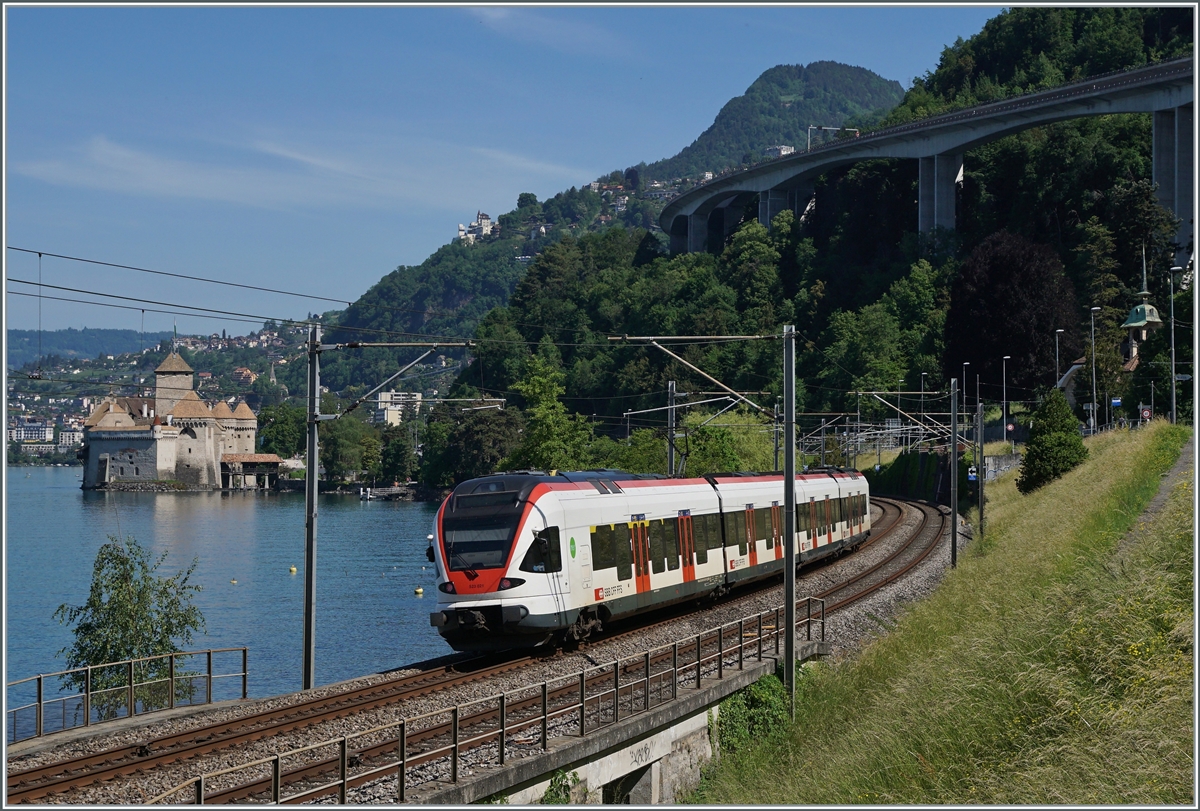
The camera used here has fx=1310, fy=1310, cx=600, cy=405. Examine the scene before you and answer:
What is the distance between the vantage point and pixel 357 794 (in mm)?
14594

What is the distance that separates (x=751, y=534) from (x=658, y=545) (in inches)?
268

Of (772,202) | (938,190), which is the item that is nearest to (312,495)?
(938,190)

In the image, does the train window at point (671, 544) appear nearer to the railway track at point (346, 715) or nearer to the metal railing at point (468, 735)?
the railway track at point (346, 715)

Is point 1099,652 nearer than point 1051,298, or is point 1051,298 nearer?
point 1099,652

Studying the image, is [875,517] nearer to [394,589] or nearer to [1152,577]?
[394,589]

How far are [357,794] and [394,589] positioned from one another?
56.9 metres

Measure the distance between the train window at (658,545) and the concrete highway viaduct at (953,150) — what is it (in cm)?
7081

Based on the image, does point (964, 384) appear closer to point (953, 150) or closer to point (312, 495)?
point (953, 150)

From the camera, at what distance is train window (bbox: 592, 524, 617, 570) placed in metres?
24.9

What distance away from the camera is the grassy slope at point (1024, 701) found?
1343 centimetres

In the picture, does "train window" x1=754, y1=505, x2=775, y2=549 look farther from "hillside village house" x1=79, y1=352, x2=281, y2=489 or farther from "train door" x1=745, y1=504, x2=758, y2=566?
"hillside village house" x1=79, y1=352, x2=281, y2=489

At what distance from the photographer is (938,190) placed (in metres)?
120

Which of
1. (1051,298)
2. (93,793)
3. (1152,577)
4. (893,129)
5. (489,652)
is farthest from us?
(893,129)

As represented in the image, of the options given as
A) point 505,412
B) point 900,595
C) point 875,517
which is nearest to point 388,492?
point 505,412
